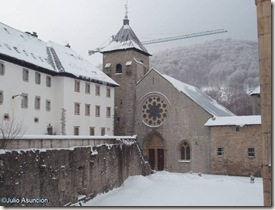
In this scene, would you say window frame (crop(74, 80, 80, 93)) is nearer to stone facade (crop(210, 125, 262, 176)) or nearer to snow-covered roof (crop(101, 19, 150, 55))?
snow-covered roof (crop(101, 19, 150, 55))

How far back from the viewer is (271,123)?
20.5 ft

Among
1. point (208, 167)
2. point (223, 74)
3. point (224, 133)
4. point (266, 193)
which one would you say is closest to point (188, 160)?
point (208, 167)

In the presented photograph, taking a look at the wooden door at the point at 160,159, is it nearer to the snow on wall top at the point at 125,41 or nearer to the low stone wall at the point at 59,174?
the low stone wall at the point at 59,174

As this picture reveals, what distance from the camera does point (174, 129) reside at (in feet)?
91.0

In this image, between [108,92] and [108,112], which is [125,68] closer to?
[108,92]

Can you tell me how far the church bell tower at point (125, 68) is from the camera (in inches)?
1200

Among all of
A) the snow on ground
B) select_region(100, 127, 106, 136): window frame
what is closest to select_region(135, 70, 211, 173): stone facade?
the snow on ground

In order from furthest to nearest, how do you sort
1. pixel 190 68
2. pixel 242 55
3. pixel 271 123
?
pixel 190 68 < pixel 242 55 < pixel 271 123

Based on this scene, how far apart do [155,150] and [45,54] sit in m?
10.8

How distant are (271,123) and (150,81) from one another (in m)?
23.6

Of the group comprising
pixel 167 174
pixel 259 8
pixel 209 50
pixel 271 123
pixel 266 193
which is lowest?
pixel 167 174

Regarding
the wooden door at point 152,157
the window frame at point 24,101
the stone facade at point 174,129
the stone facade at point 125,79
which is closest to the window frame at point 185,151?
the stone facade at point 174,129

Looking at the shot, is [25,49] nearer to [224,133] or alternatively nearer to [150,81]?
[150,81]

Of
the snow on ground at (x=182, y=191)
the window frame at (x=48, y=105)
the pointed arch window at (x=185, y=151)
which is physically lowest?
the snow on ground at (x=182, y=191)
